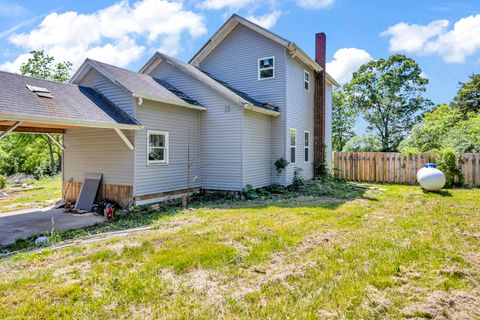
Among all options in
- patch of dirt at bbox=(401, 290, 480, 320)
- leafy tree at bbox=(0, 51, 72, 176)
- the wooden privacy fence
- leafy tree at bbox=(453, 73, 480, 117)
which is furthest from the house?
leafy tree at bbox=(453, 73, 480, 117)

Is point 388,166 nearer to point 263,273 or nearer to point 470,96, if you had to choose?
point 263,273

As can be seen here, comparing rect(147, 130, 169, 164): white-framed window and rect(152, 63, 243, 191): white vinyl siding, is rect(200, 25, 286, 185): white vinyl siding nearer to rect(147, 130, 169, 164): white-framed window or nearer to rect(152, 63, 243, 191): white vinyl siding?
rect(152, 63, 243, 191): white vinyl siding

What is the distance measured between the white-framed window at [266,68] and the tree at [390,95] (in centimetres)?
1970

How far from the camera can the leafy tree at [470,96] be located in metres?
31.9

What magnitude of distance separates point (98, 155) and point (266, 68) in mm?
7727

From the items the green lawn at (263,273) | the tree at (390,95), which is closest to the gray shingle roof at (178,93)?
the green lawn at (263,273)

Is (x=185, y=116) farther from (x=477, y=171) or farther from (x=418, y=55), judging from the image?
(x=418, y=55)

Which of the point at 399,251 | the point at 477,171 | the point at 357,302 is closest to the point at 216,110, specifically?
the point at 399,251

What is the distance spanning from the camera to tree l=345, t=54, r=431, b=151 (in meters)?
29.0

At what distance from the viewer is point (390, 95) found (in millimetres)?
29609

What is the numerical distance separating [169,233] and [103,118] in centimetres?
438

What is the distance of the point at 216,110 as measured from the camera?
1148cm

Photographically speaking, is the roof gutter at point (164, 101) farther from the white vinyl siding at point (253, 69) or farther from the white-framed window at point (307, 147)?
the white-framed window at point (307, 147)

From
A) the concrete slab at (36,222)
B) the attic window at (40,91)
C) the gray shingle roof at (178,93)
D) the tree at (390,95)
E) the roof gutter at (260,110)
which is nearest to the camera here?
the concrete slab at (36,222)
